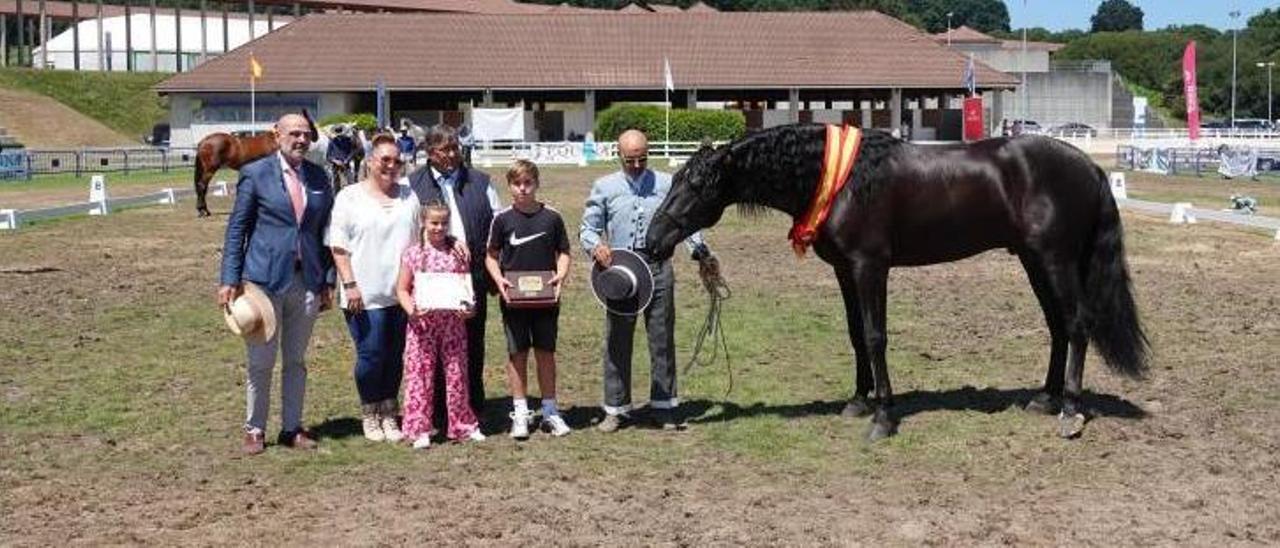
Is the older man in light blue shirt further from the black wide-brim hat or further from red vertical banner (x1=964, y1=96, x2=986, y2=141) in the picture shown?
red vertical banner (x1=964, y1=96, x2=986, y2=141)

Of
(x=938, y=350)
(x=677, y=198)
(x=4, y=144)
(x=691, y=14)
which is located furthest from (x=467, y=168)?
(x=691, y=14)

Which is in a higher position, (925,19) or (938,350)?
(925,19)

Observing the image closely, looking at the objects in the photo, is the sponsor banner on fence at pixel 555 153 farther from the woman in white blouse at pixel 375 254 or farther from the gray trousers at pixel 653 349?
the woman in white blouse at pixel 375 254

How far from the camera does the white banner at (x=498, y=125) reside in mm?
Answer: 55719

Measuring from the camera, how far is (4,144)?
158 feet

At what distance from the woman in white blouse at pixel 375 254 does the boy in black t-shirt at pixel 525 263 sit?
0.48 meters

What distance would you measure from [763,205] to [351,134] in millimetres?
16244

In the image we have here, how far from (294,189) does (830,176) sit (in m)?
2.78

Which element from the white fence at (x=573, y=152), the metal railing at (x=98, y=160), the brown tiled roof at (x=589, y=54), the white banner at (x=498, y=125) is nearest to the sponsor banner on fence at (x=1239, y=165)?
the white fence at (x=573, y=152)

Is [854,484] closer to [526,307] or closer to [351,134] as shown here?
[526,307]

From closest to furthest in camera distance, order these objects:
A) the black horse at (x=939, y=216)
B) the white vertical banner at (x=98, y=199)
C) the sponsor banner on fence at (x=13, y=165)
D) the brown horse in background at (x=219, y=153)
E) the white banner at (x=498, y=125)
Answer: the black horse at (x=939, y=216) → the brown horse in background at (x=219, y=153) → the white vertical banner at (x=98, y=199) → the sponsor banner on fence at (x=13, y=165) → the white banner at (x=498, y=125)

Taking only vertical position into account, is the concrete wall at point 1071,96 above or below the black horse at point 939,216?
above

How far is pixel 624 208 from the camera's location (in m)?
7.84

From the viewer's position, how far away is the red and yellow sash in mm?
7559
